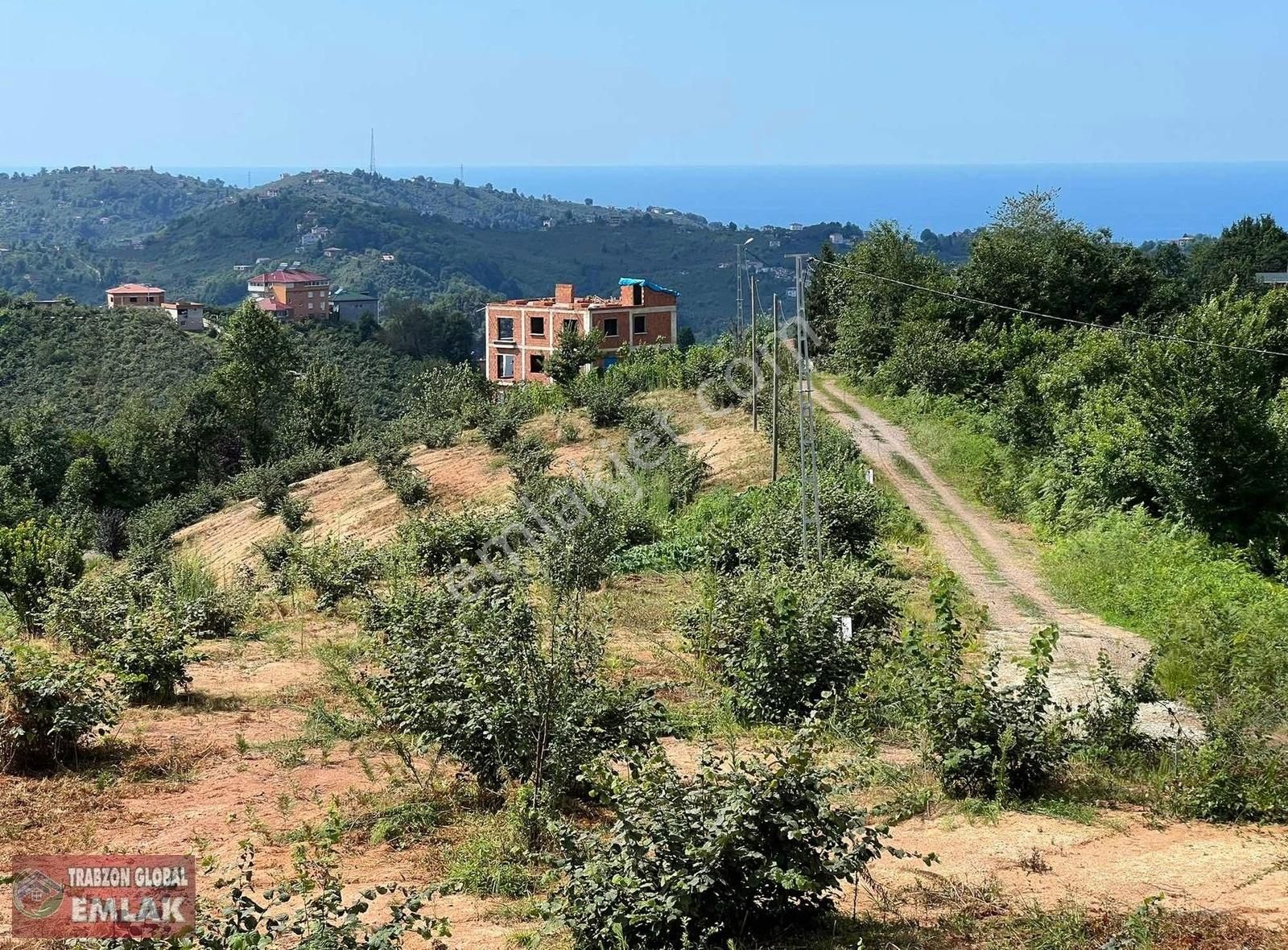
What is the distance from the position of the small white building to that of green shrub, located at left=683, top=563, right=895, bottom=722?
66638 mm

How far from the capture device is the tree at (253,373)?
1774 inches

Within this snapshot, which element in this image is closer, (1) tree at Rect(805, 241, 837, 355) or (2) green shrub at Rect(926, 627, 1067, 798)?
(2) green shrub at Rect(926, 627, 1067, 798)

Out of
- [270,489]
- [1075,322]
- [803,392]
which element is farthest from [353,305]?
[803,392]

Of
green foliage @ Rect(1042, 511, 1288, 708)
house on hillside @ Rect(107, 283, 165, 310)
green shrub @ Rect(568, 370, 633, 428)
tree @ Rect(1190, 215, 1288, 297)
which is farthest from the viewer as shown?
house on hillside @ Rect(107, 283, 165, 310)

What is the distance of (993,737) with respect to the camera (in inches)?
324

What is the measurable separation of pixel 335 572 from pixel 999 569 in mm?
9607

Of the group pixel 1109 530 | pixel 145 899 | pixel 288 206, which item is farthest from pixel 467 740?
pixel 288 206

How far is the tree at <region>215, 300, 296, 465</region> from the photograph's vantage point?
4506 centimetres

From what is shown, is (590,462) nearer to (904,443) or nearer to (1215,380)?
(904,443)

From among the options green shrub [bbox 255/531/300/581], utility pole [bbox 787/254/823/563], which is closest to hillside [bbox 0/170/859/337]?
green shrub [bbox 255/531/300/581]

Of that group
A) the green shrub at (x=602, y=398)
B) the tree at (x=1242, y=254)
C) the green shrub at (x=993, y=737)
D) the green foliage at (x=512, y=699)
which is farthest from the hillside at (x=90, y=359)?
the green shrub at (x=993, y=737)

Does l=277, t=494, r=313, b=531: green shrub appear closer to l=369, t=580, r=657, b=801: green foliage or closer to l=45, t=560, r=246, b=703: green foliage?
l=45, t=560, r=246, b=703: green foliage

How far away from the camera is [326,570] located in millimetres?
16078

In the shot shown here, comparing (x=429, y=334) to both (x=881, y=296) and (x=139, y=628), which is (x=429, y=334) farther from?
(x=139, y=628)
